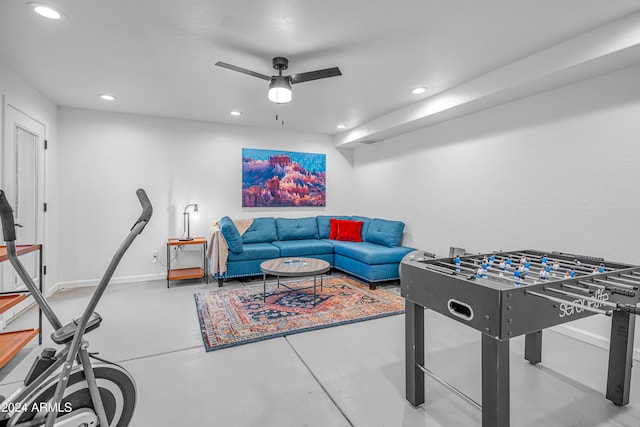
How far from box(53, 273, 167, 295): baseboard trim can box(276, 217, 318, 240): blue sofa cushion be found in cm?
191

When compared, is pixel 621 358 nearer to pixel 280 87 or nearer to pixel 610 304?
pixel 610 304

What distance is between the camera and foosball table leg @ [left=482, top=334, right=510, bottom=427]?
1.37 m

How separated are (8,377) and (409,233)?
4472 millimetres

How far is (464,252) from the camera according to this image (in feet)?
12.5

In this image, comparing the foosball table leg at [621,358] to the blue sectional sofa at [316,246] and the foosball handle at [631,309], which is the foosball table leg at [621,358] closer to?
the foosball handle at [631,309]

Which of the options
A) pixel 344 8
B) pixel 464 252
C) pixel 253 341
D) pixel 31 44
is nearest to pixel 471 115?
pixel 464 252

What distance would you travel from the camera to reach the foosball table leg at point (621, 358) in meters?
1.82

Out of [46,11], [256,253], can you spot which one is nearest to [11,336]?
[46,11]

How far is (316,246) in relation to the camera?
4.84 metres

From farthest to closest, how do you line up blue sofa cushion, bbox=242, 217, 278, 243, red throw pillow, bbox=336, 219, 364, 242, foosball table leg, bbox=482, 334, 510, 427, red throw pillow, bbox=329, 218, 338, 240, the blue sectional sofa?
1. red throw pillow, bbox=329, 218, 338, 240
2. red throw pillow, bbox=336, 219, 364, 242
3. blue sofa cushion, bbox=242, 217, 278, 243
4. the blue sectional sofa
5. foosball table leg, bbox=482, 334, 510, 427

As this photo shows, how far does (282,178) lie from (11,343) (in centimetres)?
399

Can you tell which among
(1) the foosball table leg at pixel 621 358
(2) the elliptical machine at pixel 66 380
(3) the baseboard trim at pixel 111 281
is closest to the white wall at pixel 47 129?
(3) the baseboard trim at pixel 111 281

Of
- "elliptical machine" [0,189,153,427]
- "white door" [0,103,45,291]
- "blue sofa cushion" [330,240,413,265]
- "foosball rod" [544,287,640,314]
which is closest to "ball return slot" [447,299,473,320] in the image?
"foosball rod" [544,287,640,314]

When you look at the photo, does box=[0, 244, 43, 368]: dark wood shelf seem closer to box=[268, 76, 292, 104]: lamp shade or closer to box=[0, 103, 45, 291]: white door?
box=[0, 103, 45, 291]: white door
